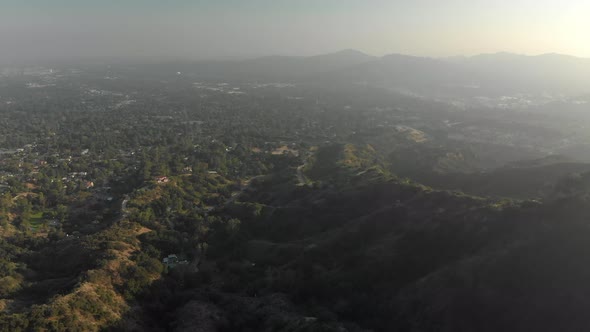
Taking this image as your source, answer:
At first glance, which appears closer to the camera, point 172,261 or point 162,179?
point 172,261

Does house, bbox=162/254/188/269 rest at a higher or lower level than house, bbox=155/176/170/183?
lower

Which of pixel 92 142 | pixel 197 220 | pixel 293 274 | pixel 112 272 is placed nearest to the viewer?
pixel 112 272

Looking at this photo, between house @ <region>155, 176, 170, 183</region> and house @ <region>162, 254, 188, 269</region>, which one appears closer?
house @ <region>162, 254, 188, 269</region>

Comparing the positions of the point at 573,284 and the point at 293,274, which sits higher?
the point at 573,284

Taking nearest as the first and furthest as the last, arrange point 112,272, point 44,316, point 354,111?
point 44,316 → point 112,272 → point 354,111

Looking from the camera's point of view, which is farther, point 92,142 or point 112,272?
point 92,142

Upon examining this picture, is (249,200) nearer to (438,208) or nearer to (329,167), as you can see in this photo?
(329,167)

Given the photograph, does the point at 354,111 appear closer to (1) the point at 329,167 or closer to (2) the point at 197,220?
(1) the point at 329,167

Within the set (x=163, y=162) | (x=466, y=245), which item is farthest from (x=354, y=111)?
(x=466, y=245)

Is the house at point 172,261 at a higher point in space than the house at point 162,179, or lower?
lower

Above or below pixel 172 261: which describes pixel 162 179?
above

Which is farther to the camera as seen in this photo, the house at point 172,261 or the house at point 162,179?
the house at point 162,179
